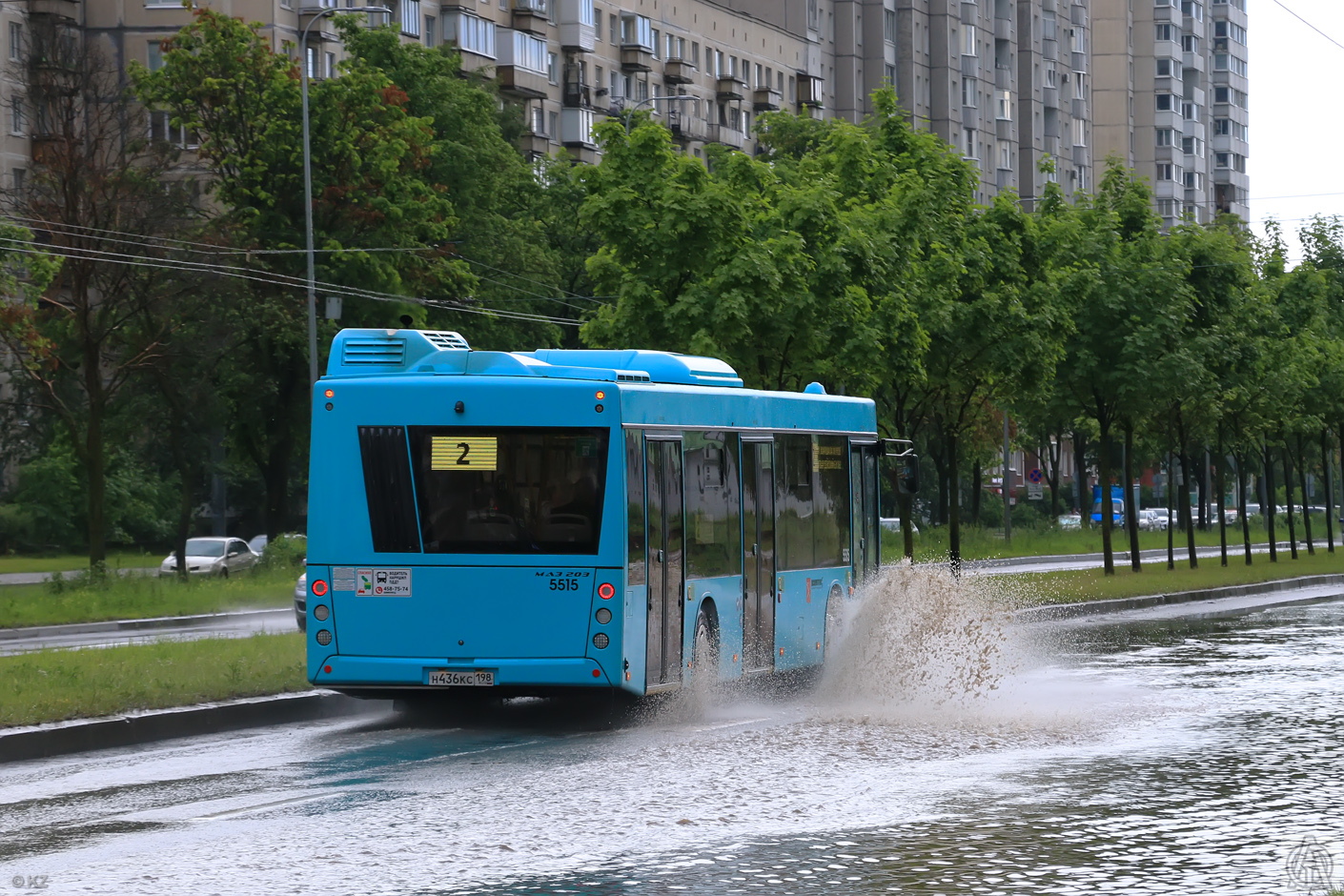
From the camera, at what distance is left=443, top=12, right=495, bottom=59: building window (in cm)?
7488

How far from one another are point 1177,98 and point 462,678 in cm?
13789

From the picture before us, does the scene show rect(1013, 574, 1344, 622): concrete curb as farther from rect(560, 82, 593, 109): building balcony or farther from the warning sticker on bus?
rect(560, 82, 593, 109): building balcony

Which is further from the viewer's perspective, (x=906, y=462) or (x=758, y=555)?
(x=906, y=462)

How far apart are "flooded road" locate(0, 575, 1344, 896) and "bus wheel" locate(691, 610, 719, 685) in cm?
23

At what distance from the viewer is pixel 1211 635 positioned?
2614cm

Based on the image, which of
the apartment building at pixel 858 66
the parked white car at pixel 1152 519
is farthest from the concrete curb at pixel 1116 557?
the parked white car at pixel 1152 519

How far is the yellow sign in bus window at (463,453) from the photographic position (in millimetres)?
15758

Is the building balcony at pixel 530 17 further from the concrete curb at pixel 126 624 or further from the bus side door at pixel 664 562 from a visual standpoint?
the bus side door at pixel 664 562

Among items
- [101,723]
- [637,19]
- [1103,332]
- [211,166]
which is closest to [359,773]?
[101,723]

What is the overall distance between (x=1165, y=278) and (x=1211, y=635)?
14718 mm

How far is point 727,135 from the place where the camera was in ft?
316

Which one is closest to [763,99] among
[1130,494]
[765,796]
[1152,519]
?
[1152,519]

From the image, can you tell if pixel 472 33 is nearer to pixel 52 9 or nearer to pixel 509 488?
pixel 52 9

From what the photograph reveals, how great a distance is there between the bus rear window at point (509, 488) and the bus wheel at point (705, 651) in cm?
175
